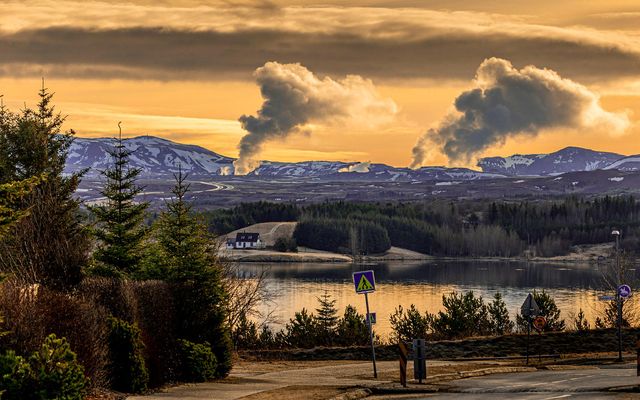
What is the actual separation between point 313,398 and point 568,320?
6655 centimetres

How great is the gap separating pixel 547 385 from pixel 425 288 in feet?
Result: 381

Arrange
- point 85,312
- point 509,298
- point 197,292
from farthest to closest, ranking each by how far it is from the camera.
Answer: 1. point 509,298
2. point 197,292
3. point 85,312

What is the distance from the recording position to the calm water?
108 metres

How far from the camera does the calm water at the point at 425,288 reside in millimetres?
107688

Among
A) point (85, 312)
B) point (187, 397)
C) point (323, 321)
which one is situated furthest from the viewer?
point (323, 321)

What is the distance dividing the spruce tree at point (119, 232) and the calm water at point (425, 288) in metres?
39.7

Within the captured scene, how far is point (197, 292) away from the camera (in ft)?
104

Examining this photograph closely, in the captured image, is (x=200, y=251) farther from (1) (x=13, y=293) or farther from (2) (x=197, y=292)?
(1) (x=13, y=293)

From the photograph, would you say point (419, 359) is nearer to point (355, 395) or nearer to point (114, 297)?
point (355, 395)

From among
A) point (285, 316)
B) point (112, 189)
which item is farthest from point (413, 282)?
point (112, 189)

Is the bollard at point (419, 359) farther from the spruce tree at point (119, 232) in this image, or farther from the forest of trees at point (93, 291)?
the spruce tree at point (119, 232)

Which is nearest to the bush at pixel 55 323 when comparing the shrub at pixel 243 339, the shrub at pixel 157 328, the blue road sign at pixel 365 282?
the shrub at pixel 157 328

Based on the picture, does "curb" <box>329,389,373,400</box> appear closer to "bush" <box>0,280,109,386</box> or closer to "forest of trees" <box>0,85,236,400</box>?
"forest of trees" <box>0,85,236,400</box>

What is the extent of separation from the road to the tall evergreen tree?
12.4m
